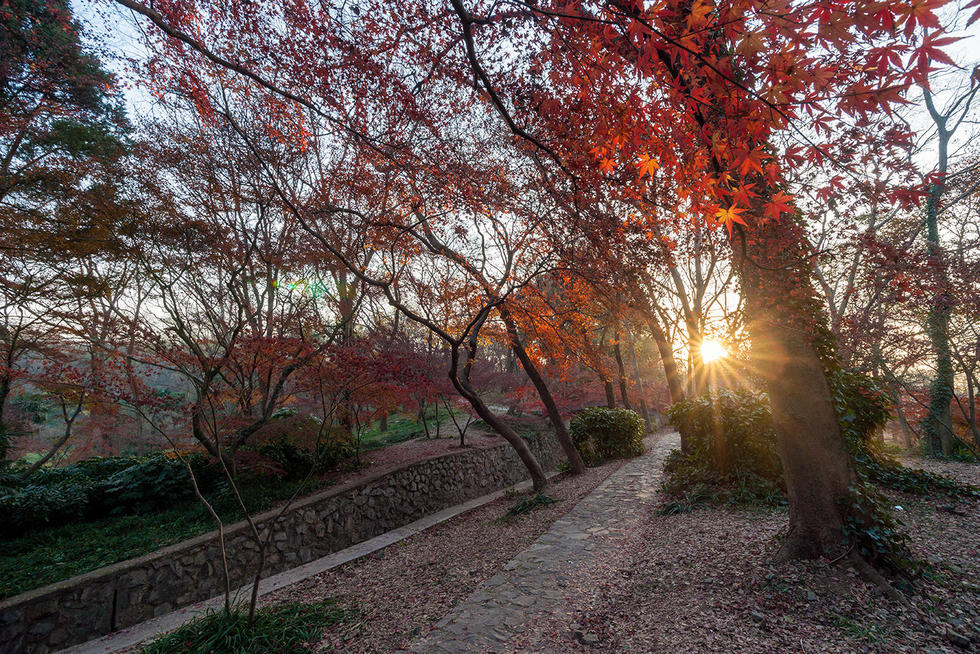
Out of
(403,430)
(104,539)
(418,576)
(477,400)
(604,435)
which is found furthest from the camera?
(403,430)

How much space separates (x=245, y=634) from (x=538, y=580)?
2.30m

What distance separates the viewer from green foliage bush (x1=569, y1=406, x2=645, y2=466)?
1030cm

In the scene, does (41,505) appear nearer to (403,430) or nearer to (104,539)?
(104,539)


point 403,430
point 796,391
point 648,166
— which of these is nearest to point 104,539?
point 648,166

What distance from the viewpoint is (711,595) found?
9.09ft

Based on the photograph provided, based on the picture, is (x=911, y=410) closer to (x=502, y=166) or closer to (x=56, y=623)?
(x=502, y=166)

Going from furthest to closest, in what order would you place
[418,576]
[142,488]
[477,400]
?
[477,400]
[142,488]
[418,576]

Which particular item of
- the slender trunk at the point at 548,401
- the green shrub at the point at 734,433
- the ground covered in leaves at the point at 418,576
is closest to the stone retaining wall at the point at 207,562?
the ground covered in leaves at the point at 418,576

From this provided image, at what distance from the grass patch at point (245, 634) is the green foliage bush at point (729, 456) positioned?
414cm

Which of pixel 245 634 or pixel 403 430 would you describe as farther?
pixel 403 430

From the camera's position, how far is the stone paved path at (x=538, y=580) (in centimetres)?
268

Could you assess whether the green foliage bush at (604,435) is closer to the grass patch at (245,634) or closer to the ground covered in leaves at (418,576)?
the ground covered in leaves at (418,576)

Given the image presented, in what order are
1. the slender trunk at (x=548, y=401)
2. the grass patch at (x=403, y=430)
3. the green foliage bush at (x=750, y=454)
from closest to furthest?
the green foliage bush at (x=750, y=454) → the slender trunk at (x=548, y=401) → the grass patch at (x=403, y=430)

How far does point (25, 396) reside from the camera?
10.8m
